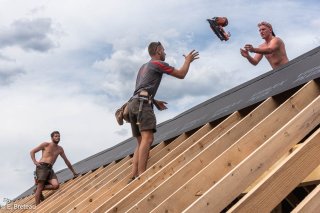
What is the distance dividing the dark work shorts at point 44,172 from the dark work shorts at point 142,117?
3.09 m

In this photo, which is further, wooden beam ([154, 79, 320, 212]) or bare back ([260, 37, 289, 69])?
bare back ([260, 37, 289, 69])

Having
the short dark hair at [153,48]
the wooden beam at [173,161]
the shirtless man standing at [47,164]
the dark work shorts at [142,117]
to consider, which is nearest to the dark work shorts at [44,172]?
Answer: the shirtless man standing at [47,164]

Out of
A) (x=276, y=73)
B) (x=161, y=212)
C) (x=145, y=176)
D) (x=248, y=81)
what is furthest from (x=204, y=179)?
(x=248, y=81)

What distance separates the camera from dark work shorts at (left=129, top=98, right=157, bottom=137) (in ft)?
15.0

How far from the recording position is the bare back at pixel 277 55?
526cm

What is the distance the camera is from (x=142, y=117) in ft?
15.1

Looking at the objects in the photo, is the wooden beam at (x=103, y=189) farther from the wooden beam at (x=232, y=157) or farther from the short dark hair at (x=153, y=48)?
the wooden beam at (x=232, y=157)

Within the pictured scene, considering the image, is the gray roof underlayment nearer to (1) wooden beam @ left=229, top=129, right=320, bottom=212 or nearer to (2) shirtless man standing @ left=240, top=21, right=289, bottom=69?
(2) shirtless man standing @ left=240, top=21, right=289, bottom=69

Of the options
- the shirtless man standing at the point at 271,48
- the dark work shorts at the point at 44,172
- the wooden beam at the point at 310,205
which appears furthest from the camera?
the dark work shorts at the point at 44,172

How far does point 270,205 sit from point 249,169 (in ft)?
1.54

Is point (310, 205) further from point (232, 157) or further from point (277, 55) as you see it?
point (277, 55)

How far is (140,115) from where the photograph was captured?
4.61 meters

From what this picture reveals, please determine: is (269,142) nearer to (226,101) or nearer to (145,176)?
(145,176)

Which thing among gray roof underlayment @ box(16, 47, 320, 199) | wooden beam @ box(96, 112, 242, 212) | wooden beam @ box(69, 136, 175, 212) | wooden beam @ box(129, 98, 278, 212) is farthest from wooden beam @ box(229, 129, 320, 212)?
wooden beam @ box(69, 136, 175, 212)
